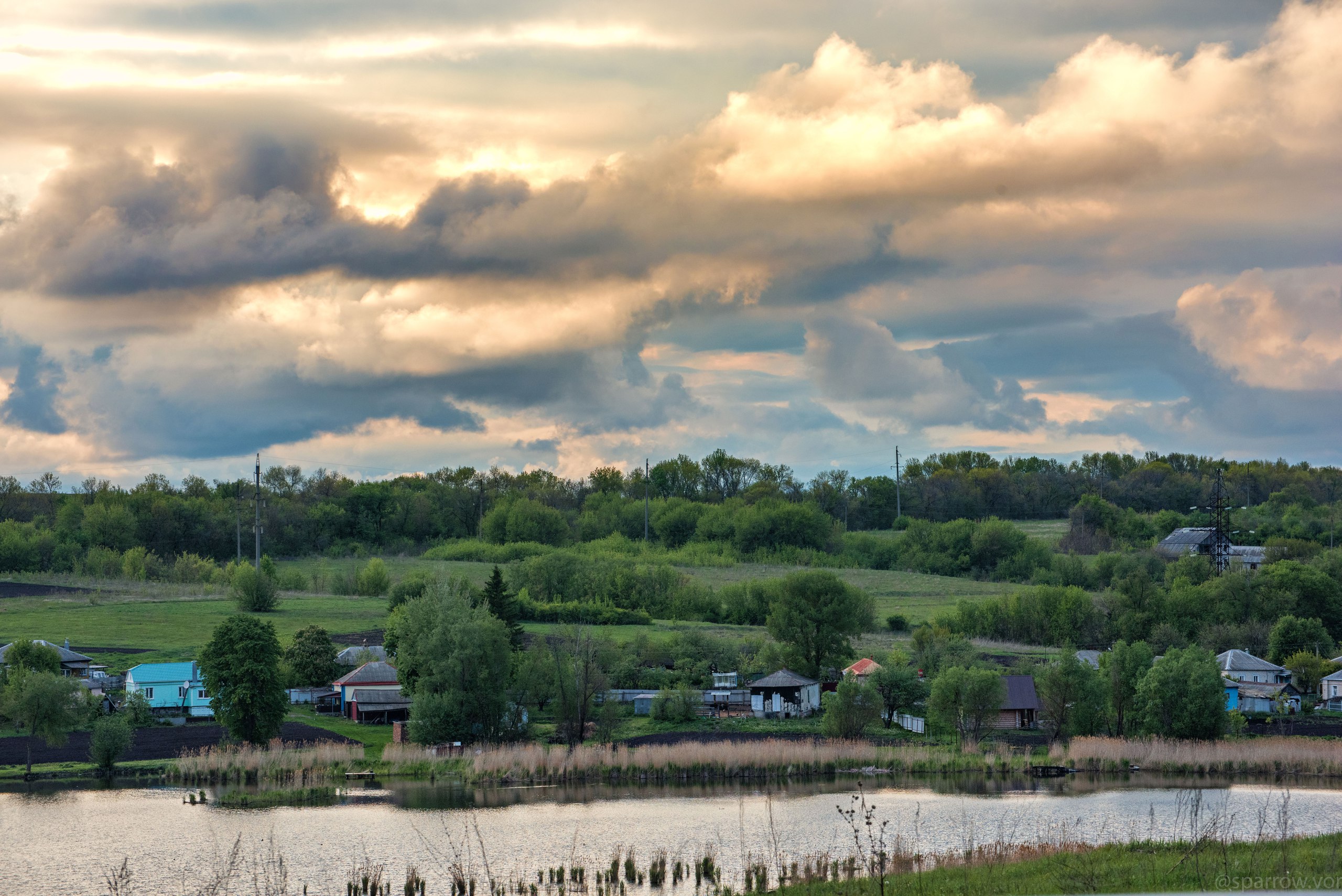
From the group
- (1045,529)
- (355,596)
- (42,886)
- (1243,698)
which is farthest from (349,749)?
(1045,529)

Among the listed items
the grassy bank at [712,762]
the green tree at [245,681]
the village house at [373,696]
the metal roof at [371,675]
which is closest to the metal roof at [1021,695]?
the grassy bank at [712,762]

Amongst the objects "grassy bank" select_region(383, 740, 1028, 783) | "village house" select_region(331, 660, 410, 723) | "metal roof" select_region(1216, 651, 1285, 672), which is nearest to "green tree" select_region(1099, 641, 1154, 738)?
"grassy bank" select_region(383, 740, 1028, 783)

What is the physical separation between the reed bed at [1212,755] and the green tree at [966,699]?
6345mm

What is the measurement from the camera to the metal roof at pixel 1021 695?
68375mm

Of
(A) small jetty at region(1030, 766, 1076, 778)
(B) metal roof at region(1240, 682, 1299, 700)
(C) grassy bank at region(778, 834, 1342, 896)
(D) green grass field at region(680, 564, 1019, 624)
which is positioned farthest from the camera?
(D) green grass field at region(680, 564, 1019, 624)

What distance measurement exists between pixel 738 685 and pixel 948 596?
4805 centimetres

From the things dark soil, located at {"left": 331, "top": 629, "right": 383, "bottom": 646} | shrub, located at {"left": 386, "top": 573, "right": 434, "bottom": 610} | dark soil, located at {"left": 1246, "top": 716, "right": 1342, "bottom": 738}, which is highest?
shrub, located at {"left": 386, "top": 573, "right": 434, "bottom": 610}

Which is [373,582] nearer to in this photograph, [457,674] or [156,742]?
[156,742]

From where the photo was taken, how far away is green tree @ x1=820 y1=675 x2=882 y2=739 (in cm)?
6141

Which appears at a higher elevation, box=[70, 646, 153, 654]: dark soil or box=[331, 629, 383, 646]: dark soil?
box=[331, 629, 383, 646]: dark soil

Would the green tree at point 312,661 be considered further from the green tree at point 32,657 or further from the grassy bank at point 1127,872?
the grassy bank at point 1127,872

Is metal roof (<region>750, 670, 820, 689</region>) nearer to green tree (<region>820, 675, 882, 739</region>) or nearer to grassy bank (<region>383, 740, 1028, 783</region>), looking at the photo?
green tree (<region>820, 675, 882, 739</region>)

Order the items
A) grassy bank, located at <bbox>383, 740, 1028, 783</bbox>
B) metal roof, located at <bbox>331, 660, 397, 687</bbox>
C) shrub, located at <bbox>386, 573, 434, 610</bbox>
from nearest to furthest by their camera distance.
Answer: grassy bank, located at <bbox>383, 740, 1028, 783</bbox>
metal roof, located at <bbox>331, 660, 397, 687</bbox>
shrub, located at <bbox>386, 573, 434, 610</bbox>

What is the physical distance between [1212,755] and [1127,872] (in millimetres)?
31728
